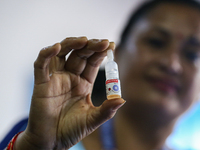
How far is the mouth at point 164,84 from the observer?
146cm

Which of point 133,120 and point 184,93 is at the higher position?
point 184,93

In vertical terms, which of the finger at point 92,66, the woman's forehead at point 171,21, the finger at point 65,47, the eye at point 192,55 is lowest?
the eye at point 192,55

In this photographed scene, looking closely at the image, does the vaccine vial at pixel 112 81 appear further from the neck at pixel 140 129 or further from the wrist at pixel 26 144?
the neck at pixel 140 129

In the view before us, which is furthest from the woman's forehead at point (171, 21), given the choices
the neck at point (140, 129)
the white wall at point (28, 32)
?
the neck at point (140, 129)

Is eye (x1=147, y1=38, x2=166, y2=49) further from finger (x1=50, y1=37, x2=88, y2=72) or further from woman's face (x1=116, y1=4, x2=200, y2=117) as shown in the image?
finger (x1=50, y1=37, x2=88, y2=72)

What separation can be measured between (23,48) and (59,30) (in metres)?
0.35

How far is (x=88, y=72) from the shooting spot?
31.8 inches

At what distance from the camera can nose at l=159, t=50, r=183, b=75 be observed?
1459 mm

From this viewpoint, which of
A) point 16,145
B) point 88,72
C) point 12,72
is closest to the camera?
point 16,145

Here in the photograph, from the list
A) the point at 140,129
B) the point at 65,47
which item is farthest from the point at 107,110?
the point at 140,129

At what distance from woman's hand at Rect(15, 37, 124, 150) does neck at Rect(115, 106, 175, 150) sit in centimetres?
80

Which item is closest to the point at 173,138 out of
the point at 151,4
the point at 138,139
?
the point at 138,139

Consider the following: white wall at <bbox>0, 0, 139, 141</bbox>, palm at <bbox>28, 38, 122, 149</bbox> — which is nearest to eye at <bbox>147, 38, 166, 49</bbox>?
white wall at <bbox>0, 0, 139, 141</bbox>

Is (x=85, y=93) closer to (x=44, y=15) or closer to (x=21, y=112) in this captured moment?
(x=21, y=112)
